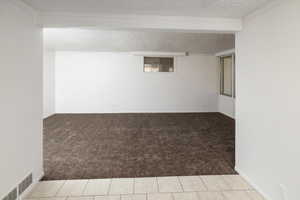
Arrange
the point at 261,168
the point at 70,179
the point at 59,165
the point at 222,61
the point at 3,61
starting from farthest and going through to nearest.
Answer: the point at 222,61 < the point at 59,165 < the point at 70,179 < the point at 261,168 < the point at 3,61

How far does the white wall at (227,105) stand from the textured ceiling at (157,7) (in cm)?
450

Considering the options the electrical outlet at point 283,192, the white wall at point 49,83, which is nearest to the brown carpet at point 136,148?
the electrical outlet at point 283,192

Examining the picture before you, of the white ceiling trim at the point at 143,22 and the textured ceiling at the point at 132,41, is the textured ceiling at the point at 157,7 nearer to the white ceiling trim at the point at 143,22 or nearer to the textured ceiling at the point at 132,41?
the white ceiling trim at the point at 143,22

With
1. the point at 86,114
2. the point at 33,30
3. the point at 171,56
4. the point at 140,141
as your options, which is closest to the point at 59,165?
the point at 140,141

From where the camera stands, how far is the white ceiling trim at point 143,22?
238 centimetres

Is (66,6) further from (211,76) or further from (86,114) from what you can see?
(211,76)

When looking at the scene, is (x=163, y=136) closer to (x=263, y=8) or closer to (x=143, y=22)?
(x=143, y=22)

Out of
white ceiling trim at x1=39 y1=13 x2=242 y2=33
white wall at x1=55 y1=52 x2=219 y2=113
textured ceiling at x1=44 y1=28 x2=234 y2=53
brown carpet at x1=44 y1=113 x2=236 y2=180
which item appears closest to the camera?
white ceiling trim at x1=39 y1=13 x2=242 y2=33

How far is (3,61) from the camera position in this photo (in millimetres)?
1779

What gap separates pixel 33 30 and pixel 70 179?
6.18ft

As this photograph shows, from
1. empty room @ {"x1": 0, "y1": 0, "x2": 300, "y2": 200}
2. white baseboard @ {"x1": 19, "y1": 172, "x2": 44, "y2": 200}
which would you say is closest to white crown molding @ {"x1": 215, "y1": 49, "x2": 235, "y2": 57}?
empty room @ {"x1": 0, "y1": 0, "x2": 300, "y2": 200}

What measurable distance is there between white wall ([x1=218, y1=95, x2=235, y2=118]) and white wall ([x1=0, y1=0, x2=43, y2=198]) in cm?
572

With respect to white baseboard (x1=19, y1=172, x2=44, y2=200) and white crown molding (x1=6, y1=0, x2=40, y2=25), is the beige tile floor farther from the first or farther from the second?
white crown molding (x1=6, y1=0, x2=40, y2=25)

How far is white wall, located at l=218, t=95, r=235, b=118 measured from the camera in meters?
6.48
